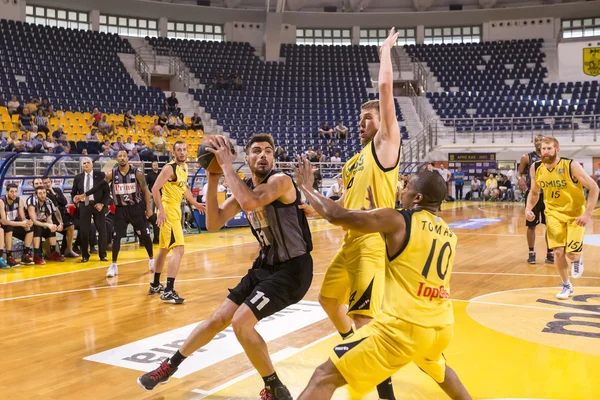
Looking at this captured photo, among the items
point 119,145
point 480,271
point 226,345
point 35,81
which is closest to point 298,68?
point 35,81

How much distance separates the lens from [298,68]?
32.7 meters

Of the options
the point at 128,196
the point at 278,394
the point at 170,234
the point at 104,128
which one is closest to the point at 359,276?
the point at 278,394

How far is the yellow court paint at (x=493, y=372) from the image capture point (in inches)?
145

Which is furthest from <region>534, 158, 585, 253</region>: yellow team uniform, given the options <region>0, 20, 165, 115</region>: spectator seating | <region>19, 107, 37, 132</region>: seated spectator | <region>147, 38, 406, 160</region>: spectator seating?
<region>0, 20, 165, 115</region>: spectator seating

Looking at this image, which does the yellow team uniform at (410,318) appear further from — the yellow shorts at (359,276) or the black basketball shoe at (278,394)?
the black basketball shoe at (278,394)

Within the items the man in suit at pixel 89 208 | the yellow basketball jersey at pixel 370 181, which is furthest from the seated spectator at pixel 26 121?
the yellow basketball jersey at pixel 370 181

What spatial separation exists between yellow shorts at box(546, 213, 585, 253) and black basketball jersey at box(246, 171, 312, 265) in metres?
3.89

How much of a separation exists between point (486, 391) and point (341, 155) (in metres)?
20.8

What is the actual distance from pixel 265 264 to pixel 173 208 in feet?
11.6

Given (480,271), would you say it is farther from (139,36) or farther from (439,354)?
(139,36)

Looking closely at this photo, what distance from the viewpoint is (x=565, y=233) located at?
633 centimetres

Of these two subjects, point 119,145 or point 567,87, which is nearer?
point 119,145

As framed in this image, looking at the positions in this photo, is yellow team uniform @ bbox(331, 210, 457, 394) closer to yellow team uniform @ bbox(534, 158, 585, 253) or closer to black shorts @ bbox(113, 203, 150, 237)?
yellow team uniform @ bbox(534, 158, 585, 253)

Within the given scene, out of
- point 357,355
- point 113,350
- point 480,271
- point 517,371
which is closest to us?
point 357,355
